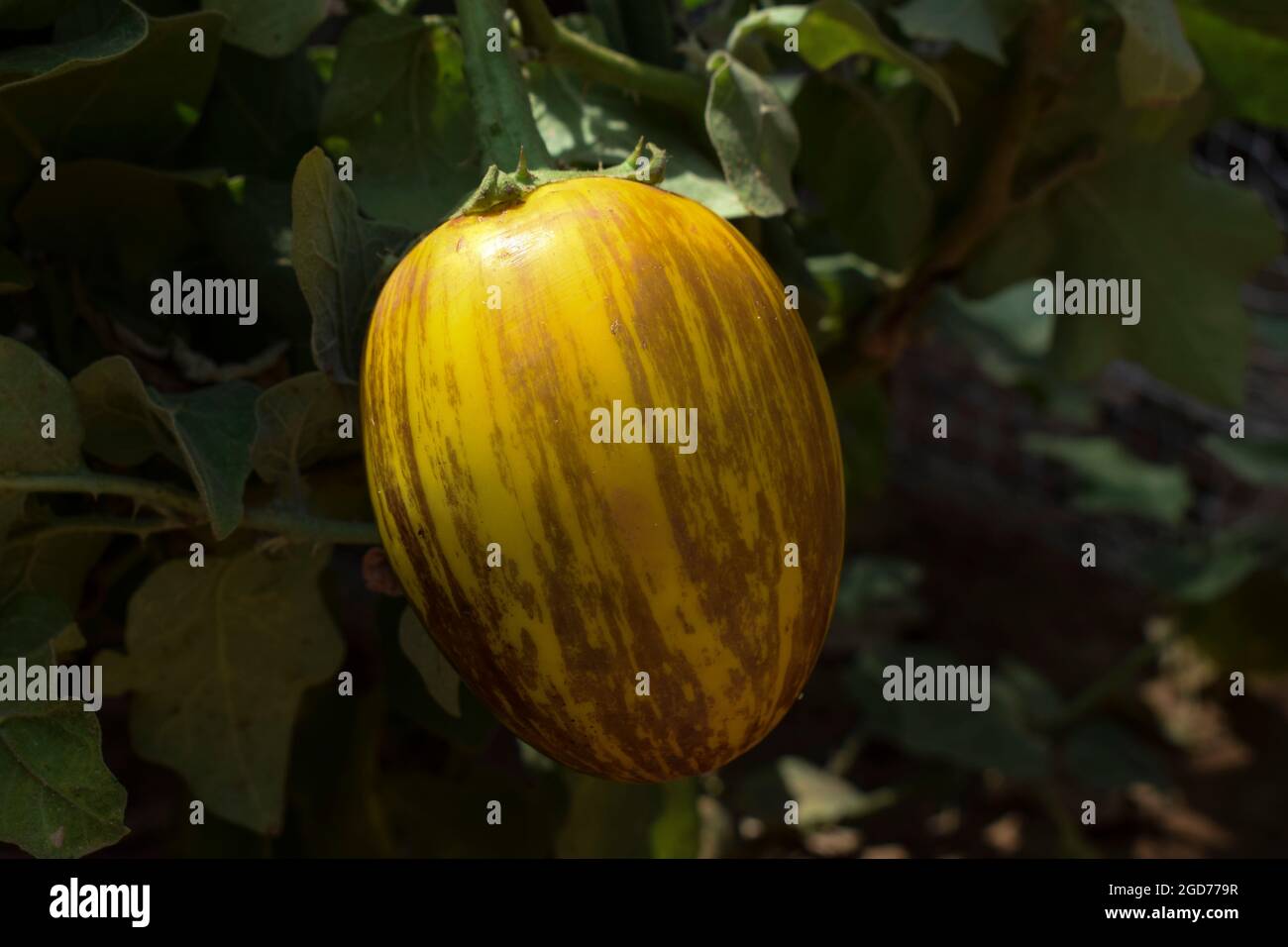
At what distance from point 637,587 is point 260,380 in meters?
0.27

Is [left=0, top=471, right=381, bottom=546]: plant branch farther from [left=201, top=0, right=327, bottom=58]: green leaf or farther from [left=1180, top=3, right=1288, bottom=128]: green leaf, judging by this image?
[left=1180, top=3, right=1288, bottom=128]: green leaf

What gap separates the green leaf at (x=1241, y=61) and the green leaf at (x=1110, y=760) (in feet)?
3.34

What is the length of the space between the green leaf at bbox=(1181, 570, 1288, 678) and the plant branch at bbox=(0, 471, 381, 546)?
5.09 feet

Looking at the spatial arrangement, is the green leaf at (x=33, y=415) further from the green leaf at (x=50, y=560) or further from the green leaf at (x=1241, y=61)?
the green leaf at (x=1241, y=61)

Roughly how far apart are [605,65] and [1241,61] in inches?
18.2

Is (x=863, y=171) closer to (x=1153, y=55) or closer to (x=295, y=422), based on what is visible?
(x=1153, y=55)

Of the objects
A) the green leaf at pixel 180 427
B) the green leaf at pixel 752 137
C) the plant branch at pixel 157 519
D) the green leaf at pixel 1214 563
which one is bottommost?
the green leaf at pixel 1214 563

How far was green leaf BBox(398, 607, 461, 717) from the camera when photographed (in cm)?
58

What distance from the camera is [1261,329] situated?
6.65 feet

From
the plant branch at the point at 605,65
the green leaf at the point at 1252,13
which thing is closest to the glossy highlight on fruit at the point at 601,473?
the plant branch at the point at 605,65

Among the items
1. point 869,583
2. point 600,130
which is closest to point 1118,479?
point 869,583

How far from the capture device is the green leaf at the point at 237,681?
2.15 feet
